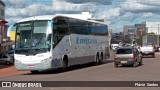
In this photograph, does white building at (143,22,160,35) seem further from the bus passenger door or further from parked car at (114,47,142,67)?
the bus passenger door

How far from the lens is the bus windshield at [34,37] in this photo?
1003 inches

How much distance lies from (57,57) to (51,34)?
1.81 m

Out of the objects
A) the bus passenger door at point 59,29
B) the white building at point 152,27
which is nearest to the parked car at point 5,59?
the bus passenger door at point 59,29

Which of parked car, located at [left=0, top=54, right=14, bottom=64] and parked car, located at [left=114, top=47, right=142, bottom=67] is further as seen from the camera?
parked car, located at [left=0, top=54, right=14, bottom=64]

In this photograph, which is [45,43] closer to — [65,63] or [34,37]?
[34,37]

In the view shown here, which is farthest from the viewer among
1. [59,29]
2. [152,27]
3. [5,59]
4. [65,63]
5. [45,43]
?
[152,27]

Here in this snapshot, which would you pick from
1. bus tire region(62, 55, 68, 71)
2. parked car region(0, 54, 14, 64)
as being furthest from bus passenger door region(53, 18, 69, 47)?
parked car region(0, 54, 14, 64)

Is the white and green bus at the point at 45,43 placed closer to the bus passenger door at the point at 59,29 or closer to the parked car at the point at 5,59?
the bus passenger door at the point at 59,29

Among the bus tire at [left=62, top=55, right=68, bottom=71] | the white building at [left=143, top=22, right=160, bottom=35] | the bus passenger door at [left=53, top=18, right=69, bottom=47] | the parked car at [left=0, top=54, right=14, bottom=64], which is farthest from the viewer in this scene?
the white building at [left=143, top=22, right=160, bottom=35]

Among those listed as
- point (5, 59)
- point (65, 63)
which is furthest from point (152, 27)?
point (65, 63)

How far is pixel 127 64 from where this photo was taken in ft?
107

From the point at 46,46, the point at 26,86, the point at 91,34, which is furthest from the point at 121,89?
the point at 91,34

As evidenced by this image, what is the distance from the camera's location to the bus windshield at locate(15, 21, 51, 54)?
25.5 meters

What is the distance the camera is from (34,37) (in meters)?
25.6
